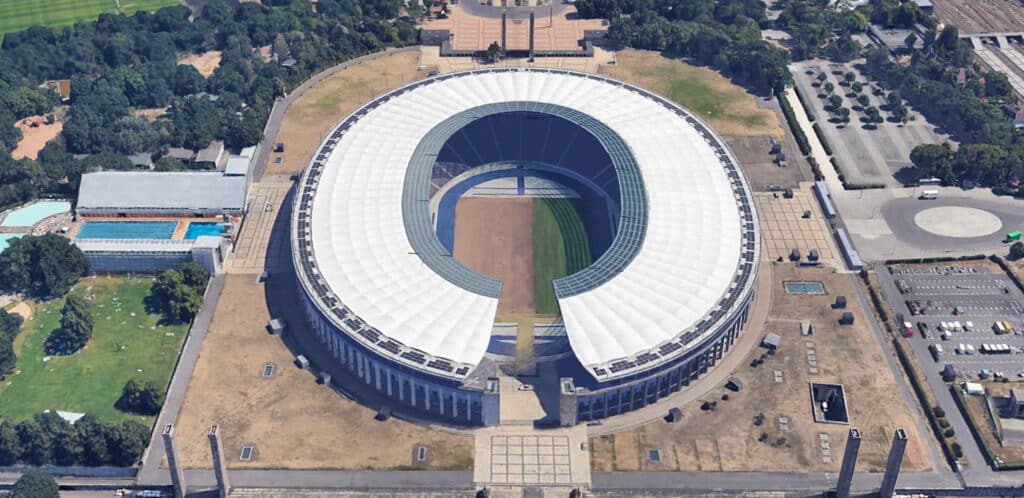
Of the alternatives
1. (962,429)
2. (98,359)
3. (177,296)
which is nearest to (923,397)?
(962,429)

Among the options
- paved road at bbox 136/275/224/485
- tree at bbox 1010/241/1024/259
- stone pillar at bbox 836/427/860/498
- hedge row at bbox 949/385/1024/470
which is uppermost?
stone pillar at bbox 836/427/860/498

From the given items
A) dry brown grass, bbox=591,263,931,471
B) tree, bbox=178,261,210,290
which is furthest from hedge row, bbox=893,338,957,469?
tree, bbox=178,261,210,290

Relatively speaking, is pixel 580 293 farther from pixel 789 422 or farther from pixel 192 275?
pixel 192 275

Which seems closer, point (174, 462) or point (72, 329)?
point (174, 462)

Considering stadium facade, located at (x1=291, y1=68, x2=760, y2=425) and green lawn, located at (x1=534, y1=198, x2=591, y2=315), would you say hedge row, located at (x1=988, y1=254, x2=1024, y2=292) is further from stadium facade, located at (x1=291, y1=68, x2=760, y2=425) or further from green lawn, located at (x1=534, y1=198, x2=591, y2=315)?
green lawn, located at (x1=534, y1=198, x2=591, y2=315)

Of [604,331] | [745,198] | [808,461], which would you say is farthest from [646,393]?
[745,198]

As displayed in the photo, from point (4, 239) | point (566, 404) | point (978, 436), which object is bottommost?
point (4, 239)

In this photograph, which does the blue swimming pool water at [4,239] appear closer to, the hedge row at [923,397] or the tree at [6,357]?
the tree at [6,357]

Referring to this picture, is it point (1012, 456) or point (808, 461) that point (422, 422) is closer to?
point (808, 461)
